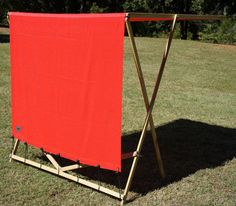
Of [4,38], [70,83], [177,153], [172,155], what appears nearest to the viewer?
[70,83]

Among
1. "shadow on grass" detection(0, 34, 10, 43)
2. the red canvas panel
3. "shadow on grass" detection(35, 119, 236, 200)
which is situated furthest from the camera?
"shadow on grass" detection(0, 34, 10, 43)

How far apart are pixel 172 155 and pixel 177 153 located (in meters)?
0.14

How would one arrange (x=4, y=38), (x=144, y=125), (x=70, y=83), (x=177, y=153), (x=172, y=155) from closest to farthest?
(x=70, y=83)
(x=144, y=125)
(x=172, y=155)
(x=177, y=153)
(x=4, y=38)

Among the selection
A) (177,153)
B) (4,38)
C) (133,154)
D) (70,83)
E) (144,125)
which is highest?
(70,83)

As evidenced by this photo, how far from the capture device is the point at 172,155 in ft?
22.1

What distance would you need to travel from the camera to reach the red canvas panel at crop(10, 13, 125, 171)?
4.70 m

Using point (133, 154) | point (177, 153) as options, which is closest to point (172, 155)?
point (177, 153)

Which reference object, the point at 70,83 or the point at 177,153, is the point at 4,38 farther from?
the point at 70,83

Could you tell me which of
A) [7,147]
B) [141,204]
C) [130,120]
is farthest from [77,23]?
[130,120]

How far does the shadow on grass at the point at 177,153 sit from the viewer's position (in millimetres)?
5714

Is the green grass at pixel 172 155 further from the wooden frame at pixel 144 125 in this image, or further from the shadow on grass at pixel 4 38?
the shadow on grass at pixel 4 38

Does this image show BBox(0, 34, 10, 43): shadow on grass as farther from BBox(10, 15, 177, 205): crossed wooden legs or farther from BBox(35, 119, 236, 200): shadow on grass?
BBox(10, 15, 177, 205): crossed wooden legs

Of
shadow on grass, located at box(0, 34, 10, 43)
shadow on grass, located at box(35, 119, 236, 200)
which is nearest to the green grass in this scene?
shadow on grass, located at box(35, 119, 236, 200)

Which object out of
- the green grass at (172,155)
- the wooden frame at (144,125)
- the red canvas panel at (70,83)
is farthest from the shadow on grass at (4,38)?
the red canvas panel at (70,83)
